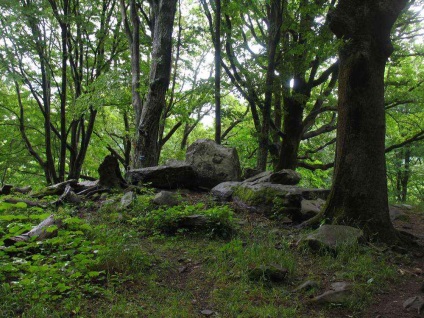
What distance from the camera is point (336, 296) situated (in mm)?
3641

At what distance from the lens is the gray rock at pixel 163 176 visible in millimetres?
8703

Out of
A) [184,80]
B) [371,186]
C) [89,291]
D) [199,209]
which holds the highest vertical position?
[184,80]

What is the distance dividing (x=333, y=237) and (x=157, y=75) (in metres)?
6.85

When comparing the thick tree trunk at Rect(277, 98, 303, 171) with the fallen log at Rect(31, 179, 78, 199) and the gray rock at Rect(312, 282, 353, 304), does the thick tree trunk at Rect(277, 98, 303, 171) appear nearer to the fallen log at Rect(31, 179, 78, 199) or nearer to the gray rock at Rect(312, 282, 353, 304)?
the fallen log at Rect(31, 179, 78, 199)

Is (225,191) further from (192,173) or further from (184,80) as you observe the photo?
(184,80)

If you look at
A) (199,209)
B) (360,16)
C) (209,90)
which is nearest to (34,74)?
(209,90)

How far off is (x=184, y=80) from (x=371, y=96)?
1475 cm

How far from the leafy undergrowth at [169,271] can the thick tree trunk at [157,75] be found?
4.27 m

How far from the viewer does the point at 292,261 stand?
442cm

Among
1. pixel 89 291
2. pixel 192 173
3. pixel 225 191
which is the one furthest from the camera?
pixel 192 173

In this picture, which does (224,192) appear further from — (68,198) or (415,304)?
(415,304)

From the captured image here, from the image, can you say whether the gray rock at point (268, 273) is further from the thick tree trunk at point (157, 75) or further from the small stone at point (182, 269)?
the thick tree trunk at point (157, 75)

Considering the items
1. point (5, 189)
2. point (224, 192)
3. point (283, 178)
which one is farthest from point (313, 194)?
point (5, 189)

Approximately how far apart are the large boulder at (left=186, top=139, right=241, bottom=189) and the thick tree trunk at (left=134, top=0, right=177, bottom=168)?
4.48ft
